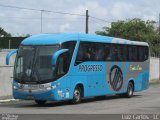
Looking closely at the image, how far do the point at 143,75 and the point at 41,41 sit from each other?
430 inches

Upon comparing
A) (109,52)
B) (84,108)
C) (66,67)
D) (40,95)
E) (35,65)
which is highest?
(109,52)

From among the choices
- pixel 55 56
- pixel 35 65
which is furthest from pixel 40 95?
pixel 55 56

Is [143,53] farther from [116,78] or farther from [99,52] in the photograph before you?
[99,52]

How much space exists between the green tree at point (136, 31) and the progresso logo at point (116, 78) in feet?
159

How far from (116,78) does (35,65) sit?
7.07 metres

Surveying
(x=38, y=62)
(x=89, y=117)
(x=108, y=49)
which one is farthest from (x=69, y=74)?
(x=89, y=117)

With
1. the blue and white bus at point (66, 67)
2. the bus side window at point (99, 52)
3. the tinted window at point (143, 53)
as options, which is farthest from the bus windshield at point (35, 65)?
the tinted window at point (143, 53)

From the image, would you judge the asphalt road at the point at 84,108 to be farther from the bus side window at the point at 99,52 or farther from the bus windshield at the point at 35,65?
the bus side window at the point at 99,52

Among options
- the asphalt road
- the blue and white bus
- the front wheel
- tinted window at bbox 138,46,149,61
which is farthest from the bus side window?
tinted window at bbox 138,46,149,61

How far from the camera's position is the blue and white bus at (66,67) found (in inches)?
887

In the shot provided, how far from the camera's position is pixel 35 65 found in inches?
891

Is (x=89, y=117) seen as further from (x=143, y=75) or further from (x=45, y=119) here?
(x=143, y=75)

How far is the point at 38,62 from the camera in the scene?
74.1 ft

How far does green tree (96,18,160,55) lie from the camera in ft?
255
